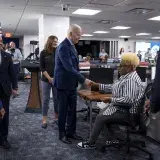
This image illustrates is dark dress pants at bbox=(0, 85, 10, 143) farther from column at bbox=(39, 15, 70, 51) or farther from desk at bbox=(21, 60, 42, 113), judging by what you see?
column at bbox=(39, 15, 70, 51)

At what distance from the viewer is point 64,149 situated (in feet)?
10.2

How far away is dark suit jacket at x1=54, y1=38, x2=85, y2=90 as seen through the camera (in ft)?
10.0

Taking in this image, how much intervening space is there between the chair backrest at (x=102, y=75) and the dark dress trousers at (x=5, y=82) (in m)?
1.55

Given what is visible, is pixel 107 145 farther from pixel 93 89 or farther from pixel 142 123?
pixel 93 89

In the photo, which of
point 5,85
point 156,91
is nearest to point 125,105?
point 156,91

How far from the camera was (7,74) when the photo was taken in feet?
10.00

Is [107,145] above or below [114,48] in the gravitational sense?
below

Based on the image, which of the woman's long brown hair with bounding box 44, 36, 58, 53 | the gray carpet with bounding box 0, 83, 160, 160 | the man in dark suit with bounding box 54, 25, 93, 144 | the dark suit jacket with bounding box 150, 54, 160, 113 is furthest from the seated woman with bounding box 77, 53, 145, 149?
the woman's long brown hair with bounding box 44, 36, 58, 53

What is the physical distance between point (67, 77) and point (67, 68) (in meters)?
0.16

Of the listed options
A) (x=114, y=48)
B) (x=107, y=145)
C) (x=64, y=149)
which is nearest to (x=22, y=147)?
(x=64, y=149)

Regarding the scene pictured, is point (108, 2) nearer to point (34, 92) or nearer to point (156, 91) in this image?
point (34, 92)

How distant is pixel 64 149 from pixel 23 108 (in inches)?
104

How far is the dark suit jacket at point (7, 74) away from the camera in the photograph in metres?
2.96

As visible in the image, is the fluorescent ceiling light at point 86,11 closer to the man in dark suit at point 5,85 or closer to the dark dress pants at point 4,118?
the man in dark suit at point 5,85
